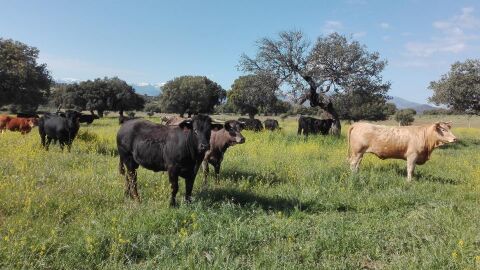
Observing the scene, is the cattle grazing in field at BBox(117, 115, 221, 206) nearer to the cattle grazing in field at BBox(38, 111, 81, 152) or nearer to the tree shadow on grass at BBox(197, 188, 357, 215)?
the tree shadow on grass at BBox(197, 188, 357, 215)

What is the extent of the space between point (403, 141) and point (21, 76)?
3736cm

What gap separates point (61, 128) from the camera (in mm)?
12445

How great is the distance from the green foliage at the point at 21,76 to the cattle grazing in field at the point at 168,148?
3510cm

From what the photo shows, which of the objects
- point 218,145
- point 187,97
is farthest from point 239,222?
point 187,97

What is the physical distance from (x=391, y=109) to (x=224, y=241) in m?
84.4

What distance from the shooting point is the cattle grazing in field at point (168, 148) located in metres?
6.80

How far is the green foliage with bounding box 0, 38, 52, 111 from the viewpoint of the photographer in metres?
37.2

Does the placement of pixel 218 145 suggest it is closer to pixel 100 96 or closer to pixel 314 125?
pixel 314 125

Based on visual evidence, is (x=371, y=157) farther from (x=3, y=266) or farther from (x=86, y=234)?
(x=3, y=266)

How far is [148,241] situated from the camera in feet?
17.1

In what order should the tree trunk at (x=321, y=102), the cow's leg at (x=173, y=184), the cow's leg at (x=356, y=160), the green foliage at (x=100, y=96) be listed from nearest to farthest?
the cow's leg at (x=173, y=184), the cow's leg at (x=356, y=160), the tree trunk at (x=321, y=102), the green foliage at (x=100, y=96)

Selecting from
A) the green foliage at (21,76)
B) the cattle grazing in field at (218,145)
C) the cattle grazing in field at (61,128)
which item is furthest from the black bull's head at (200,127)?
the green foliage at (21,76)

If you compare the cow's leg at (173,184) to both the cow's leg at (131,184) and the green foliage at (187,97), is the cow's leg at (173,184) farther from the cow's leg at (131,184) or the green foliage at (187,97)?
the green foliage at (187,97)

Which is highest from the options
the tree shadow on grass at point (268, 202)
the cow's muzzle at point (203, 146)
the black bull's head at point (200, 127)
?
the black bull's head at point (200, 127)
